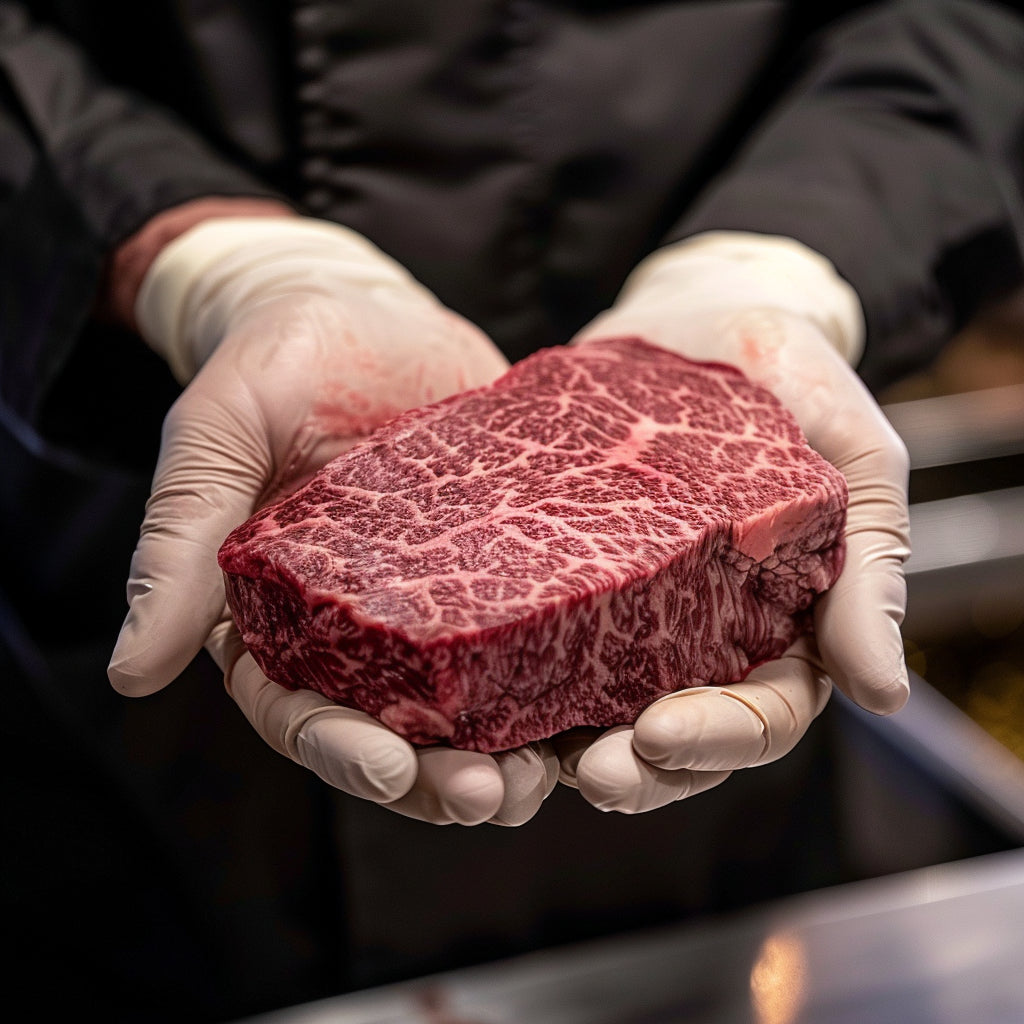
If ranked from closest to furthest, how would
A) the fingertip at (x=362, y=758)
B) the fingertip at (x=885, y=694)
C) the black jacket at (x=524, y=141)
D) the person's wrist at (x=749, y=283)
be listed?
the fingertip at (x=362, y=758) < the fingertip at (x=885, y=694) < the person's wrist at (x=749, y=283) < the black jacket at (x=524, y=141)

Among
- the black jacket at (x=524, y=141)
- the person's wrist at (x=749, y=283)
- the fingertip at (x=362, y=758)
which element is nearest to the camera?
the fingertip at (x=362, y=758)

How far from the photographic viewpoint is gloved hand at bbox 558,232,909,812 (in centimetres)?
98

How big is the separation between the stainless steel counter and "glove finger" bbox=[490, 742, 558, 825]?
0.83 meters

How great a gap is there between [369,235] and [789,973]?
1396 mm

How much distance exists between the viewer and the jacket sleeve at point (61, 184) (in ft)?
4.95

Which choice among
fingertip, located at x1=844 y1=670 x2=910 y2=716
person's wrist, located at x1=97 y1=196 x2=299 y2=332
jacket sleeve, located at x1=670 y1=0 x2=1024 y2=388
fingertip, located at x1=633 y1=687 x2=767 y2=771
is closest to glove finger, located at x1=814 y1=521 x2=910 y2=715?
fingertip, located at x1=844 y1=670 x2=910 y2=716

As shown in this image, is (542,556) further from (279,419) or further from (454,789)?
(279,419)

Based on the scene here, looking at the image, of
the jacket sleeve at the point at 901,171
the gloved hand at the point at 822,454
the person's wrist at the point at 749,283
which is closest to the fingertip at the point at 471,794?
the gloved hand at the point at 822,454

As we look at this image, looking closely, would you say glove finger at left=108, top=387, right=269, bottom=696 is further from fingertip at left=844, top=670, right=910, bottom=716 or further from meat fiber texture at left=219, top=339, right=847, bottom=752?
fingertip at left=844, top=670, right=910, bottom=716

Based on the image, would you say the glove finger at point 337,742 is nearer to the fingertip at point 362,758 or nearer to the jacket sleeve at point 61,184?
the fingertip at point 362,758

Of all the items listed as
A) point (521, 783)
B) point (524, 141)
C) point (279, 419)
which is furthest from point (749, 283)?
point (521, 783)

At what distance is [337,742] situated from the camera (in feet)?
3.06

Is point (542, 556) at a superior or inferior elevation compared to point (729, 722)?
superior

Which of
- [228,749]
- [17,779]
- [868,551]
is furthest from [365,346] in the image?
[17,779]
